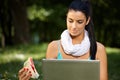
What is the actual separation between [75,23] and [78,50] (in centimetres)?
25

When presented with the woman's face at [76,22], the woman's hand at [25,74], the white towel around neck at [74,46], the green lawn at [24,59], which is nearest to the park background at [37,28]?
the green lawn at [24,59]

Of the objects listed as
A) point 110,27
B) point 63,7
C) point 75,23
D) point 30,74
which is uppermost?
→ point 75,23

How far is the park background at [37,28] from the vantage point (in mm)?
12539

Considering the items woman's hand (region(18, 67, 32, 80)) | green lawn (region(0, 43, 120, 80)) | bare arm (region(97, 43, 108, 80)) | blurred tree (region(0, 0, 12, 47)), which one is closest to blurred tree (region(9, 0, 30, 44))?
green lawn (region(0, 43, 120, 80))

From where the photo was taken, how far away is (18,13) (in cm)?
2028

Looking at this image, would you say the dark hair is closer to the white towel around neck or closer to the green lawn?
the white towel around neck

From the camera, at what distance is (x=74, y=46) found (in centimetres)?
397

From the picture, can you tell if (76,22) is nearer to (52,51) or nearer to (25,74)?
(52,51)

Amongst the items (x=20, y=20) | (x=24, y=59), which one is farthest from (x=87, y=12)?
(x=20, y=20)

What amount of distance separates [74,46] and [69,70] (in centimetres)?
49

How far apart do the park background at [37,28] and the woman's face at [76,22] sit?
234 centimetres

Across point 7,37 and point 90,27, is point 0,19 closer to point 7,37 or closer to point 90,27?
point 7,37

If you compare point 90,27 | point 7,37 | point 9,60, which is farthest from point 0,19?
point 90,27

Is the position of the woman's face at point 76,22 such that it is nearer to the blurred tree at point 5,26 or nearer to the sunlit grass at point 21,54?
the sunlit grass at point 21,54
